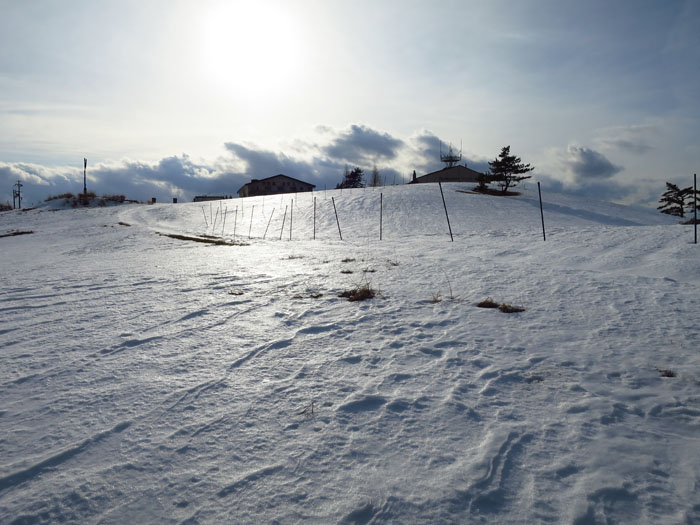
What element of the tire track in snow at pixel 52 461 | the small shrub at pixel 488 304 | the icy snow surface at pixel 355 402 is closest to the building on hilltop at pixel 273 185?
the icy snow surface at pixel 355 402

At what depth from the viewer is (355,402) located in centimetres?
324

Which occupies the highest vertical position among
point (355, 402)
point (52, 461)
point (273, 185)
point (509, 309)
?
point (273, 185)

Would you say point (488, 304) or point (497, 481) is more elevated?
point (488, 304)

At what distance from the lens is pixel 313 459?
2527mm

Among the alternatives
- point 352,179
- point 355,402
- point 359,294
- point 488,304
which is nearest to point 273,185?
point 352,179

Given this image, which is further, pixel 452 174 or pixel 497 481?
pixel 452 174

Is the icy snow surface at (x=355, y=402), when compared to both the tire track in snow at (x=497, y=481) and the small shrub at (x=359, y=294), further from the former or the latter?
the small shrub at (x=359, y=294)

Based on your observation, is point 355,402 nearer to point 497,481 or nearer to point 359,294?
point 497,481

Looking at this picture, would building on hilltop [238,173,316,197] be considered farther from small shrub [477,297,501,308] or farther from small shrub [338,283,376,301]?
small shrub [477,297,501,308]

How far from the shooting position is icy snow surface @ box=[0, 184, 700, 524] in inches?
87.0

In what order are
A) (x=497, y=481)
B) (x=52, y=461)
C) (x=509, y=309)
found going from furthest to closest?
(x=509, y=309) < (x=52, y=461) < (x=497, y=481)

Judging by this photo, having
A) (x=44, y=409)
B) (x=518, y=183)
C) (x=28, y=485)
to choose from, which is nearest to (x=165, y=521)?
(x=28, y=485)

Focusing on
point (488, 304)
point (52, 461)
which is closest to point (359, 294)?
point (488, 304)

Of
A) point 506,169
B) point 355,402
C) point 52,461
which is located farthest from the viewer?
point 506,169
